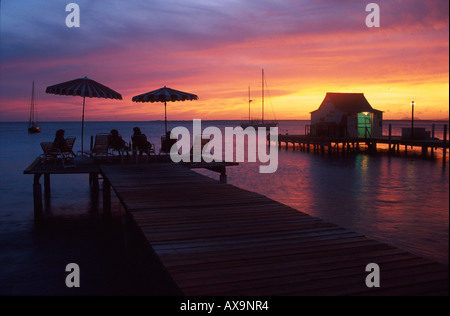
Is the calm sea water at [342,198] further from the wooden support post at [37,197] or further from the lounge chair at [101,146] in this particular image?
the lounge chair at [101,146]

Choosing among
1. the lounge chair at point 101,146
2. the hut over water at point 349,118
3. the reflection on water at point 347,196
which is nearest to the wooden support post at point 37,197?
the reflection on water at point 347,196

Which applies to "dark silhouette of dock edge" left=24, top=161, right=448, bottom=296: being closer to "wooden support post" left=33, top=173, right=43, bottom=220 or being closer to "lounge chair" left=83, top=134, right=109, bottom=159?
"wooden support post" left=33, top=173, right=43, bottom=220

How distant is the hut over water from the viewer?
4400cm

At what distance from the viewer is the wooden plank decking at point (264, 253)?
3596 millimetres

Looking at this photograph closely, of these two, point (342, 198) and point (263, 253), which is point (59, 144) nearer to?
point (263, 253)

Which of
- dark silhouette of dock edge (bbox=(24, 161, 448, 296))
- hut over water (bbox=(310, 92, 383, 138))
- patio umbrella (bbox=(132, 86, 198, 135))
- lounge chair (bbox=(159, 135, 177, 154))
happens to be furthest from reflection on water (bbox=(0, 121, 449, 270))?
hut over water (bbox=(310, 92, 383, 138))

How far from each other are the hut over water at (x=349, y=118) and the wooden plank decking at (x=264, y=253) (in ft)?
127

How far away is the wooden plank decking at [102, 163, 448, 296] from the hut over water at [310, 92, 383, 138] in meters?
38.6

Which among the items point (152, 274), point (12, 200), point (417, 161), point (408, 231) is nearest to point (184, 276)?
point (152, 274)

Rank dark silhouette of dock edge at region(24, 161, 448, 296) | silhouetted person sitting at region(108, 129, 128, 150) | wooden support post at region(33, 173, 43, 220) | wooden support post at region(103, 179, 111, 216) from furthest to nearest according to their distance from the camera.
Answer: silhouetted person sitting at region(108, 129, 128, 150) → wooden support post at region(33, 173, 43, 220) → wooden support post at region(103, 179, 111, 216) → dark silhouette of dock edge at region(24, 161, 448, 296)

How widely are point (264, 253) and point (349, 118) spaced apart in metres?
42.2

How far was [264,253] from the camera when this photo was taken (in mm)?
4480

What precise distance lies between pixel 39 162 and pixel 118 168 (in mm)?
3593
